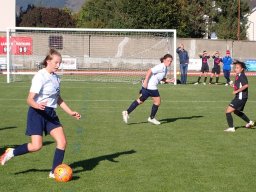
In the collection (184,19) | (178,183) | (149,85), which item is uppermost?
(184,19)

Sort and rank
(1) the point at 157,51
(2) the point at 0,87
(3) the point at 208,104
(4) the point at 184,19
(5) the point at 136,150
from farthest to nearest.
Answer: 1. (4) the point at 184,19
2. (1) the point at 157,51
3. (2) the point at 0,87
4. (3) the point at 208,104
5. (5) the point at 136,150

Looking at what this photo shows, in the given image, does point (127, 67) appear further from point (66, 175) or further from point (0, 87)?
point (66, 175)

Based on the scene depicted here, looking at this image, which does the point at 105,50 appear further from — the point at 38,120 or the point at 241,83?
the point at 38,120

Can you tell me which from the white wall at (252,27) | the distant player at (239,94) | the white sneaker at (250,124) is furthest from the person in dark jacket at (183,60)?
the white wall at (252,27)

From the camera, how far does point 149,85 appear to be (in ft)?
47.0

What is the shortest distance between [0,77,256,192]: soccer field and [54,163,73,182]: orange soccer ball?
90 millimetres

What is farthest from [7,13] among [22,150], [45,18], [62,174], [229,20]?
[62,174]

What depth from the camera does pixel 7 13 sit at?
71188 mm

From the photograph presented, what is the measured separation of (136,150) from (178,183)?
261 cm

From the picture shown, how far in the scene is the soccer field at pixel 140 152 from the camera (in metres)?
7.93

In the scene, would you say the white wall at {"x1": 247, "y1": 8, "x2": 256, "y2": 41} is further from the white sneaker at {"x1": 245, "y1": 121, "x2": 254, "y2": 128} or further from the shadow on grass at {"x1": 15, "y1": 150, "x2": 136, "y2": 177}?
the shadow on grass at {"x1": 15, "y1": 150, "x2": 136, "y2": 177}

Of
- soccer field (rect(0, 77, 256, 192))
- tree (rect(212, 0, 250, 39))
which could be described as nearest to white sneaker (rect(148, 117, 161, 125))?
soccer field (rect(0, 77, 256, 192))

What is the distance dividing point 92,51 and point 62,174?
31.4 metres

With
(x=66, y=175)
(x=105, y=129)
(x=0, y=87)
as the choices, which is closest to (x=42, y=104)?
(x=66, y=175)
